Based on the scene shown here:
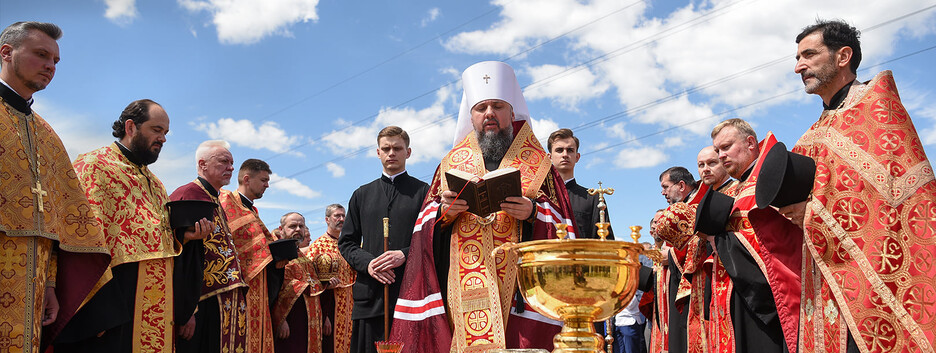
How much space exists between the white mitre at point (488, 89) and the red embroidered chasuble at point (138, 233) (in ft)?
7.47

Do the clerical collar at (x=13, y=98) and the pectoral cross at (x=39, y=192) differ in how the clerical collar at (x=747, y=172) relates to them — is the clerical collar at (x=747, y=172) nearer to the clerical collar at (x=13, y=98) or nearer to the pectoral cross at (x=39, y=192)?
the pectoral cross at (x=39, y=192)

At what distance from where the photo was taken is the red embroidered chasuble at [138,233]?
4.75 m

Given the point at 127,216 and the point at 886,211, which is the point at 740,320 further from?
the point at 127,216

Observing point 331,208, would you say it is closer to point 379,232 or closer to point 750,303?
point 379,232

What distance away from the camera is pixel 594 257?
229cm

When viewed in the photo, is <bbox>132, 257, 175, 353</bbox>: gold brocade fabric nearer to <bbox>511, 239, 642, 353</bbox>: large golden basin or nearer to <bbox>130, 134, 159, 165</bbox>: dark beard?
<bbox>130, 134, 159, 165</bbox>: dark beard

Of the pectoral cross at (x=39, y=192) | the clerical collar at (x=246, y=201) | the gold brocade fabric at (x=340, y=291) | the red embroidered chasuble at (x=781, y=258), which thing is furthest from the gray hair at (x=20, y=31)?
the gold brocade fabric at (x=340, y=291)

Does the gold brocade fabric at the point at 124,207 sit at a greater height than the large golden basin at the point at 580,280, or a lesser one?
greater

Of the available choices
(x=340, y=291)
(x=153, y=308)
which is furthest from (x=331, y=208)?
(x=153, y=308)

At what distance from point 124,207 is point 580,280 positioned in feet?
12.3

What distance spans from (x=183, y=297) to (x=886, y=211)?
457cm

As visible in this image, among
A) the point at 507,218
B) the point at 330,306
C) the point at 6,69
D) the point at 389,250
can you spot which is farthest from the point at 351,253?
the point at 330,306

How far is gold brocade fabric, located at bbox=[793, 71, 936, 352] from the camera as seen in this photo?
3184 mm

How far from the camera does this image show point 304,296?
844 centimetres
